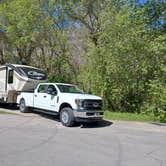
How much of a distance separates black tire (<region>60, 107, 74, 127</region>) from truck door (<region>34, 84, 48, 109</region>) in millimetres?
1996

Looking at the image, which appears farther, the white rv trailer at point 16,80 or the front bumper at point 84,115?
the white rv trailer at point 16,80

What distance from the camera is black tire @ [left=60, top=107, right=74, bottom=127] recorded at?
13.2 meters

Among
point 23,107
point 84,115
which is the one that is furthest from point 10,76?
point 84,115

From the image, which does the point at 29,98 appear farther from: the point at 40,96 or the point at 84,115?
the point at 84,115

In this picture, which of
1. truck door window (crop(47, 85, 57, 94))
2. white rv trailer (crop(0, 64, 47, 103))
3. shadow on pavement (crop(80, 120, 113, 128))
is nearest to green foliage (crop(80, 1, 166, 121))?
shadow on pavement (crop(80, 120, 113, 128))

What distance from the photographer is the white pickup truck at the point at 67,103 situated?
520 inches

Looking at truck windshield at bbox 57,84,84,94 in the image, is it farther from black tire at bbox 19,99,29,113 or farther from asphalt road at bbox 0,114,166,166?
black tire at bbox 19,99,29,113

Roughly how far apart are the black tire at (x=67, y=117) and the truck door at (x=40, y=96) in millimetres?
1996

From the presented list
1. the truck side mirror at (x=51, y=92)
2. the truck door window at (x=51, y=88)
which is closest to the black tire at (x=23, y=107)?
the truck door window at (x=51, y=88)

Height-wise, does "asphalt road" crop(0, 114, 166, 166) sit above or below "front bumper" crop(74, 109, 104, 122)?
below

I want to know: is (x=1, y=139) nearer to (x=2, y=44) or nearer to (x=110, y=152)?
(x=110, y=152)

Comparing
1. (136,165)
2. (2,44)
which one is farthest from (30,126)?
(2,44)

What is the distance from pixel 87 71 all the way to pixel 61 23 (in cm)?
731

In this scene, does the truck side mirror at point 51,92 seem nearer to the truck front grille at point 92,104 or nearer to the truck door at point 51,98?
the truck door at point 51,98
